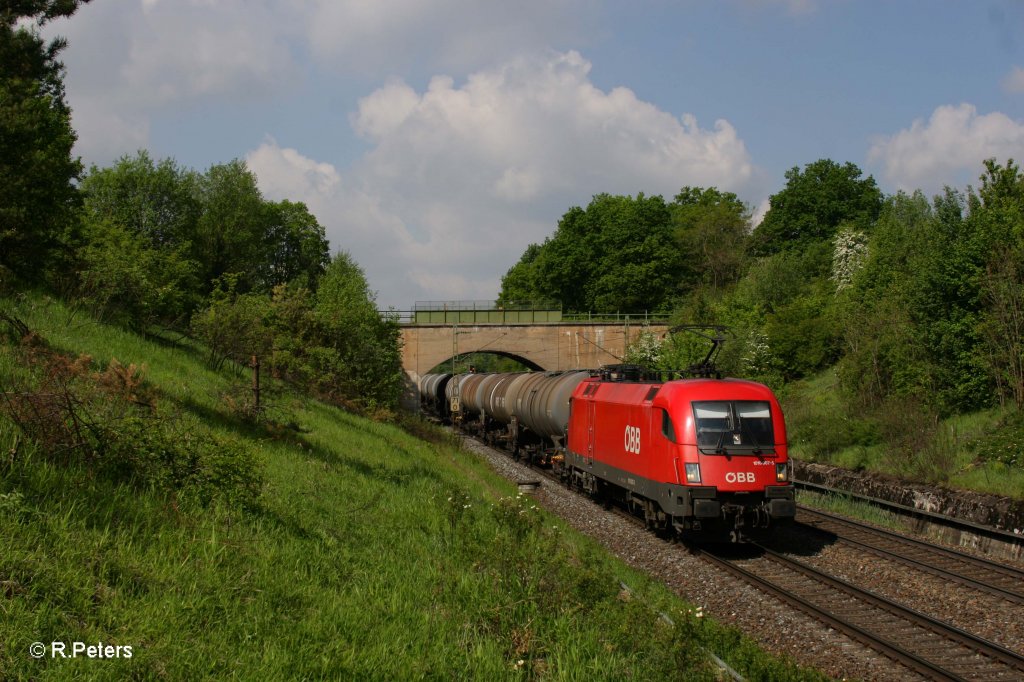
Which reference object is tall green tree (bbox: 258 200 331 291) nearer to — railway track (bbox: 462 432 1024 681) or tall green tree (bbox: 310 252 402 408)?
tall green tree (bbox: 310 252 402 408)

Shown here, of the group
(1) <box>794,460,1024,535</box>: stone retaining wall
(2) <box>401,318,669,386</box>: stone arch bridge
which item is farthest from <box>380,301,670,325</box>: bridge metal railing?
(1) <box>794,460,1024,535</box>: stone retaining wall

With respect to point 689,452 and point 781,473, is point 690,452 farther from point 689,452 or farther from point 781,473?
point 781,473

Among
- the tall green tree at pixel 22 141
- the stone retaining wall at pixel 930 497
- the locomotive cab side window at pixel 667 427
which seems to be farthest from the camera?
the stone retaining wall at pixel 930 497

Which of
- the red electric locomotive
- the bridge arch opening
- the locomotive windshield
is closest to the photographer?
the red electric locomotive

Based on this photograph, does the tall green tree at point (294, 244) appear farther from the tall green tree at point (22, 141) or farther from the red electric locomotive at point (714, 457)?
the red electric locomotive at point (714, 457)

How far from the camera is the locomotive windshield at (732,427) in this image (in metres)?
14.7

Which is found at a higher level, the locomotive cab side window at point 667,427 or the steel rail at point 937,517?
the locomotive cab side window at point 667,427

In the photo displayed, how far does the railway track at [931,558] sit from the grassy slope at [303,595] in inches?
208

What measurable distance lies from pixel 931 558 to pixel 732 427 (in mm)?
4412

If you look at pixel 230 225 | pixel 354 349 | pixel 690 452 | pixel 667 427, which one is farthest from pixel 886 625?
pixel 230 225

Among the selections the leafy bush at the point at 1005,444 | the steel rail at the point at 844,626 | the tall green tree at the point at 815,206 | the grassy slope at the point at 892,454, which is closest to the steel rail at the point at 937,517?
the grassy slope at the point at 892,454

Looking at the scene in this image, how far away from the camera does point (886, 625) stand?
10.9m

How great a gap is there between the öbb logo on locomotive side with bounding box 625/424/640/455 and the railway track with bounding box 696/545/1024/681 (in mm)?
3009

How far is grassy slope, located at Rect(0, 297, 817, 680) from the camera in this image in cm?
572
